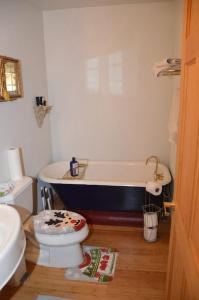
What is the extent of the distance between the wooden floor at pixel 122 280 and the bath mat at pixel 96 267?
48 mm

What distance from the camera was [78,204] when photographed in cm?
264

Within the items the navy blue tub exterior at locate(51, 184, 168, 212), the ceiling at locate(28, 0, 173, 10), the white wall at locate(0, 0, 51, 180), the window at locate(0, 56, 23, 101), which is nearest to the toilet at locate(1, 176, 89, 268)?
the white wall at locate(0, 0, 51, 180)

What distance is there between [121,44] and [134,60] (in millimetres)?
242

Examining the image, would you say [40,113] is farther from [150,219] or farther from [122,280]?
[122,280]

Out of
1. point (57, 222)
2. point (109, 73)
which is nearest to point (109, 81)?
point (109, 73)

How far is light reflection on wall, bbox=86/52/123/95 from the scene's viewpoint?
9.42 feet

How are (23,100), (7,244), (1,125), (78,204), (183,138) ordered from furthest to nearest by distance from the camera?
(78,204) < (23,100) < (1,125) < (183,138) < (7,244)

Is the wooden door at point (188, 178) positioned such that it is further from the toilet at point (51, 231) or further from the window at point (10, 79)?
the window at point (10, 79)

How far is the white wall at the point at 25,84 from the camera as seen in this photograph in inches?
80.6

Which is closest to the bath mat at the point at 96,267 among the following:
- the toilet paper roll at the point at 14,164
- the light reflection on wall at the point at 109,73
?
the toilet paper roll at the point at 14,164

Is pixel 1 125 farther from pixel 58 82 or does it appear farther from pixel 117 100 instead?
pixel 117 100

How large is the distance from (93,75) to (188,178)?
2268 mm

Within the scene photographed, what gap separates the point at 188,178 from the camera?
100 cm

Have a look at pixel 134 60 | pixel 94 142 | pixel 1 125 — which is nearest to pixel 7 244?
pixel 1 125
